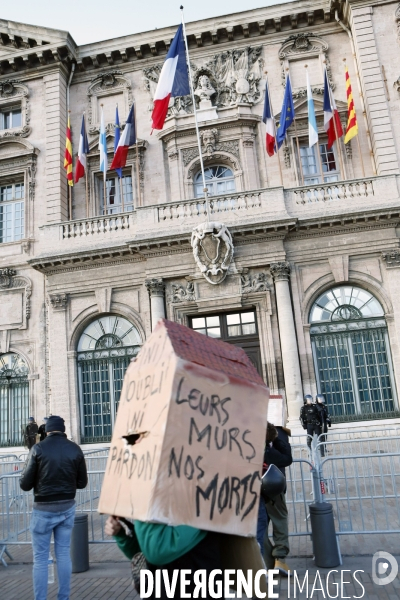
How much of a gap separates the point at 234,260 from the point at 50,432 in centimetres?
1228

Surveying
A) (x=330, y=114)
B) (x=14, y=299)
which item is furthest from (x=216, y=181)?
(x=14, y=299)

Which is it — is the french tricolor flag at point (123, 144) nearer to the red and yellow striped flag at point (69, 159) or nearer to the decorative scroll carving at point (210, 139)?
the red and yellow striped flag at point (69, 159)

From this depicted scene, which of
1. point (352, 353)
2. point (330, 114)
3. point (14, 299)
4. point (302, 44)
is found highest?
point (302, 44)

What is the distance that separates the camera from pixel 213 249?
1652 cm

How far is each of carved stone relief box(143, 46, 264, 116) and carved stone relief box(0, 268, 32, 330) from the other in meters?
8.60

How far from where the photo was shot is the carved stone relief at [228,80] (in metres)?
20.1

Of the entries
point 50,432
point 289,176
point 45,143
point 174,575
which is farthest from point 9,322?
point 174,575

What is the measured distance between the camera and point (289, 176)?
19.2 metres

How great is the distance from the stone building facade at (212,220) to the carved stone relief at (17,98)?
6cm

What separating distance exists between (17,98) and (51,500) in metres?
20.6

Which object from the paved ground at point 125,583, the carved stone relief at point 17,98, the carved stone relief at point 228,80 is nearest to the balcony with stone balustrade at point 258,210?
Result: the carved stone relief at point 228,80

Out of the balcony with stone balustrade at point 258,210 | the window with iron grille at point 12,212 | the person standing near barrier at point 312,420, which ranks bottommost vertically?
the person standing near barrier at point 312,420

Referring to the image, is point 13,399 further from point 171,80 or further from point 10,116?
point 171,80

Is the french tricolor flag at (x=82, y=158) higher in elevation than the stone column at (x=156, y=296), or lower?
higher
